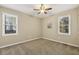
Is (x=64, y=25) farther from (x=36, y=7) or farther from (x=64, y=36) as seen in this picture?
(x=36, y=7)

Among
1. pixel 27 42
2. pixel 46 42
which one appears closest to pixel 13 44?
pixel 27 42

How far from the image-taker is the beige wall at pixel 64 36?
196cm

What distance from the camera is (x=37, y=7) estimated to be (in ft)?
6.57

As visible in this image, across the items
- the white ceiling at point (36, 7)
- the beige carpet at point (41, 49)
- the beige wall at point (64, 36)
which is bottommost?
the beige carpet at point (41, 49)

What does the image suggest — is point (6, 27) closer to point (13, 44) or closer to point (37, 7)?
point (13, 44)

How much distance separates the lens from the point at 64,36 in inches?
80.0

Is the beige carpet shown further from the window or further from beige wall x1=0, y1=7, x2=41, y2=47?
the window

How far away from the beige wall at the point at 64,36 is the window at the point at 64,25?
7 cm

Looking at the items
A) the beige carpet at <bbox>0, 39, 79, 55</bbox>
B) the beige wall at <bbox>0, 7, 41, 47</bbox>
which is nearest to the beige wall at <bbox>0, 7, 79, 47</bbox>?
the beige wall at <bbox>0, 7, 41, 47</bbox>

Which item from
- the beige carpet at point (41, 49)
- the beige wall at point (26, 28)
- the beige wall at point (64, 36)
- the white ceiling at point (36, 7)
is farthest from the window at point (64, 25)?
the beige wall at point (26, 28)

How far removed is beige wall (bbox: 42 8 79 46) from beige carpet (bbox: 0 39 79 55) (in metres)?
0.12

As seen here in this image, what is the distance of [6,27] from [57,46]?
1.21 meters

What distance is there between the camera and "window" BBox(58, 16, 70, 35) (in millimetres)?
2010

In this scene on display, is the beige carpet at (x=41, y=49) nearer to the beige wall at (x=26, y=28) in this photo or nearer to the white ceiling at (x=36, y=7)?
the beige wall at (x=26, y=28)
